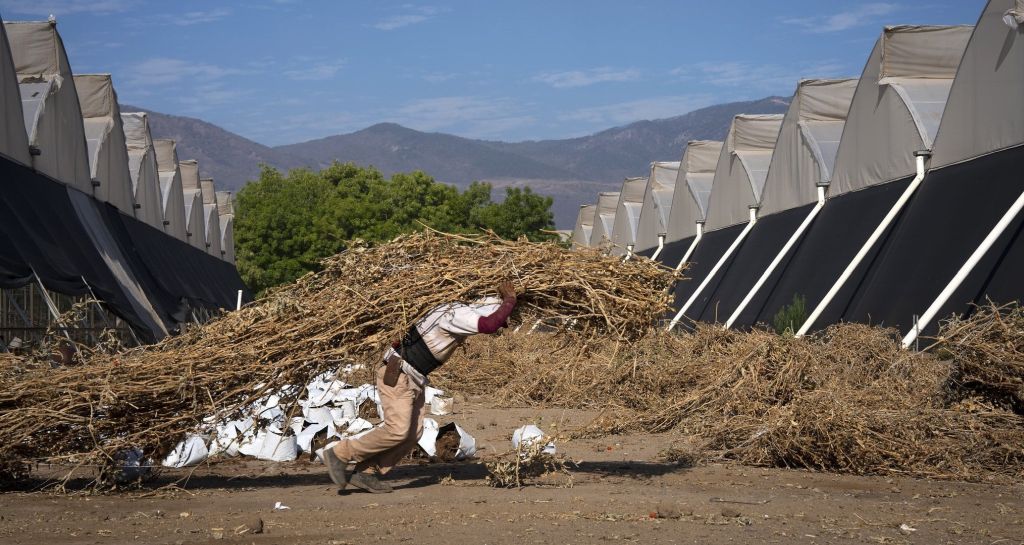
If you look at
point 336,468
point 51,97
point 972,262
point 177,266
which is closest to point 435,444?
point 336,468

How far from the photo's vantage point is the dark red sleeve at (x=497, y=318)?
797 cm

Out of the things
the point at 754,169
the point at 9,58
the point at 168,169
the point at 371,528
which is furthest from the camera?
the point at 168,169

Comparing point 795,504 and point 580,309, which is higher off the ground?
point 580,309

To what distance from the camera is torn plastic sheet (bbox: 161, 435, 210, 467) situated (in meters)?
9.45

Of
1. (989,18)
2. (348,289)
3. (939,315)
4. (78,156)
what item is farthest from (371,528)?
(78,156)

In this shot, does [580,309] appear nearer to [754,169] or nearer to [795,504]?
[795,504]

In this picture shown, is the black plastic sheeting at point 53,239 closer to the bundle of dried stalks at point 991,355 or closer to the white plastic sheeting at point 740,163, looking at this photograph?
the bundle of dried stalks at point 991,355

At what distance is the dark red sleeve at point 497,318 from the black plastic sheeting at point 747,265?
16075mm

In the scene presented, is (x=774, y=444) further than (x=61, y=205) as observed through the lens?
No

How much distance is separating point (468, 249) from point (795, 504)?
115 inches

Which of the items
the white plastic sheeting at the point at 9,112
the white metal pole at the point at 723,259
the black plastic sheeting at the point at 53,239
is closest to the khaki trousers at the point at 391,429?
the black plastic sheeting at the point at 53,239

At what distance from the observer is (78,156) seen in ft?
79.8

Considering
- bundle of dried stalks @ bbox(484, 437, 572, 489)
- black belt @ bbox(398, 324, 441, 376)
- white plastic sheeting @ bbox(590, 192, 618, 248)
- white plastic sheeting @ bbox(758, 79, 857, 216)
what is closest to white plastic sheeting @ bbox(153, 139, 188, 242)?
white plastic sheeting @ bbox(590, 192, 618, 248)

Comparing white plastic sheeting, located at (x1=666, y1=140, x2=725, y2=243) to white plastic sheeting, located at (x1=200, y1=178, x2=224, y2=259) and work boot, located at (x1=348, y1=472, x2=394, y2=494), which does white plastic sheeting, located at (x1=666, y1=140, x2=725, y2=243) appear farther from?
work boot, located at (x1=348, y1=472, x2=394, y2=494)
